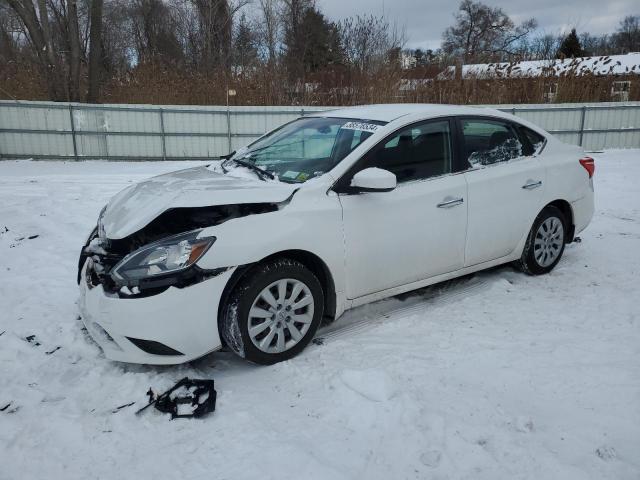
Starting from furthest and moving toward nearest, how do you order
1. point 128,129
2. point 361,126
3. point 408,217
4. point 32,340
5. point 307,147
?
point 128,129 < point 307,147 < point 361,126 < point 408,217 < point 32,340

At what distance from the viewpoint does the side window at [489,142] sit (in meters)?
4.44

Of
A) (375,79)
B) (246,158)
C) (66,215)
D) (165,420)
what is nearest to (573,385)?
(165,420)

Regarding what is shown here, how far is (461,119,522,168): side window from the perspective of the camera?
4.44 metres

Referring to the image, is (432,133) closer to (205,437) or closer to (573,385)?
(573,385)

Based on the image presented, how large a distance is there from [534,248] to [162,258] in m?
3.49

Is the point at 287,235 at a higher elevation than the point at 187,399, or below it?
higher

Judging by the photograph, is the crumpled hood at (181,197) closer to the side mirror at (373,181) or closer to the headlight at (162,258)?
the headlight at (162,258)

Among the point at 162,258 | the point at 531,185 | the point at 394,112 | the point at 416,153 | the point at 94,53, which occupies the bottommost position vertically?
the point at 162,258

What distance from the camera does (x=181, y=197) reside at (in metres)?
3.39

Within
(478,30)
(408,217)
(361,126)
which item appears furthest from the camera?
(478,30)

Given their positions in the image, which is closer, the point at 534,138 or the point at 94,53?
the point at 534,138

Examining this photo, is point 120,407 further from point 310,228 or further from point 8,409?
point 310,228

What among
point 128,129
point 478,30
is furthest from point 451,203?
point 478,30

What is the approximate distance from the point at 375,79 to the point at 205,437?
1563cm
